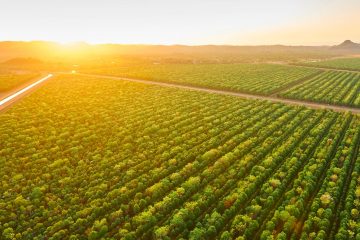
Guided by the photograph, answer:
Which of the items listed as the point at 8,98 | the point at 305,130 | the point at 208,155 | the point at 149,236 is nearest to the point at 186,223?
the point at 149,236

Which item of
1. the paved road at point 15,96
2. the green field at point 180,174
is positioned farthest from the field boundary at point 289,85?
the paved road at point 15,96

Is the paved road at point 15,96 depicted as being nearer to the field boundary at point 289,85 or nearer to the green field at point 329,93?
the field boundary at point 289,85

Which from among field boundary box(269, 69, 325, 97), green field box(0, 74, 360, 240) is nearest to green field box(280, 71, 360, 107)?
field boundary box(269, 69, 325, 97)

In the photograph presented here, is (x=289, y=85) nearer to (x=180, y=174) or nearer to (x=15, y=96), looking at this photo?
(x=180, y=174)

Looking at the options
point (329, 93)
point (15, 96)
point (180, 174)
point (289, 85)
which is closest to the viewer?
point (180, 174)

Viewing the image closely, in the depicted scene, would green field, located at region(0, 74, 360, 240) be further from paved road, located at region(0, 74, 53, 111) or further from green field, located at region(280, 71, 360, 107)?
green field, located at region(280, 71, 360, 107)

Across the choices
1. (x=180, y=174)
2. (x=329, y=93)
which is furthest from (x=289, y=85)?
(x=180, y=174)

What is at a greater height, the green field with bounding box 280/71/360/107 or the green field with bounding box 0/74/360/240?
the green field with bounding box 280/71/360/107

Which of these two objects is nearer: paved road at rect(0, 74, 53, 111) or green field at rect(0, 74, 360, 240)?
green field at rect(0, 74, 360, 240)
